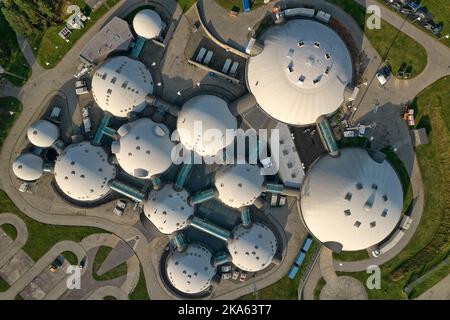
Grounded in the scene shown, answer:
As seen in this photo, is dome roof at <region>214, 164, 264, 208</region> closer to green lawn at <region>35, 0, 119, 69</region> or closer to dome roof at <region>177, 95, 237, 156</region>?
dome roof at <region>177, 95, 237, 156</region>

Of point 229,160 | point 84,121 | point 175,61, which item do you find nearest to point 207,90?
point 175,61

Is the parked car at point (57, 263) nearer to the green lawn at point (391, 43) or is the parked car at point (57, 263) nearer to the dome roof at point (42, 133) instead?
the dome roof at point (42, 133)

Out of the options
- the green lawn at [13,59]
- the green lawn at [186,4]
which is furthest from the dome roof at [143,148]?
the green lawn at [13,59]

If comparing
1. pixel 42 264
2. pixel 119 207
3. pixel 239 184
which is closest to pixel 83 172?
pixel 119 207

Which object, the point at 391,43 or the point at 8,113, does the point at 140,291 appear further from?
the point at 391,43

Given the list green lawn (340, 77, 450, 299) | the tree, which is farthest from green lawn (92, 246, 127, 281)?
green lawn (340, 77, 450, 299)
